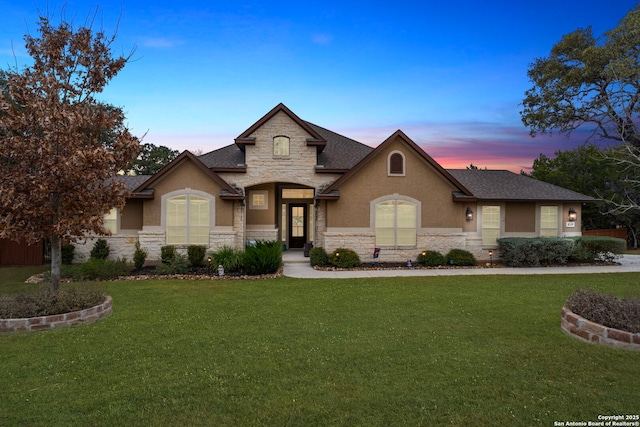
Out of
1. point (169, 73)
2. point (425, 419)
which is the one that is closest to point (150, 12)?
point (169, 73)

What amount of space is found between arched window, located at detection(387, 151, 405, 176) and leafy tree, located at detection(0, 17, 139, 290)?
427 inches

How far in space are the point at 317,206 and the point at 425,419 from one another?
43.4ft

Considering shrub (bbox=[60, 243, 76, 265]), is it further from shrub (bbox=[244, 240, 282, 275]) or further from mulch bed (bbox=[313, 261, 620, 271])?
mulch bed (bbox=[313, 261, 620, 271])

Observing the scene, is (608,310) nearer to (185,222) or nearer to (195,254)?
(195,254)

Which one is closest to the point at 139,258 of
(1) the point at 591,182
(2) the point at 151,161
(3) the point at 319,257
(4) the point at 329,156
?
(3) the point at 319,257

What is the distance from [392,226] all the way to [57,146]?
41.2ft

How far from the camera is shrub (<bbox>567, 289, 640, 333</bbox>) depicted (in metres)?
5.95

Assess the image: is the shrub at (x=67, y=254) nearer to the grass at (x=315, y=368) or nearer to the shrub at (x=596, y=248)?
the grass at (x=315, y=368)

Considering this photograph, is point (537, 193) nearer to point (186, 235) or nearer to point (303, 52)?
point (303, 52)

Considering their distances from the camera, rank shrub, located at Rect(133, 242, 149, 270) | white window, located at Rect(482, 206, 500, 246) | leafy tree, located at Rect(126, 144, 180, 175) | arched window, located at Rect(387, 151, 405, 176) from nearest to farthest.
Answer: shrub, located at Rect(133, 242, 149, 270)
arched window, located at Rect(387, 151, 405, 176)
white window, located at Rect(482, 206, 500, 246)
leafy tree, located at Rect(126, 144, 180, 175)

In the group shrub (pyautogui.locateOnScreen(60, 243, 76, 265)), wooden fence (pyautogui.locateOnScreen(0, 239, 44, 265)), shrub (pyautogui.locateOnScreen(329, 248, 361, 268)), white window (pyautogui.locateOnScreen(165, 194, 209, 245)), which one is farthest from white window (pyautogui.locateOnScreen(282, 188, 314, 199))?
wooden fence (pyautogui.locateOnScreen(0, 239, 44, 265))

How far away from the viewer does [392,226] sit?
52.1ft

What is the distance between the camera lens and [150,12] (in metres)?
12.8

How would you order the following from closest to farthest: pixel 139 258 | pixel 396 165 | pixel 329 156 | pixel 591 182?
1. pixel 139 258
2. pixel 396 165
3. pixel 329 156
4. pixel 591 182
